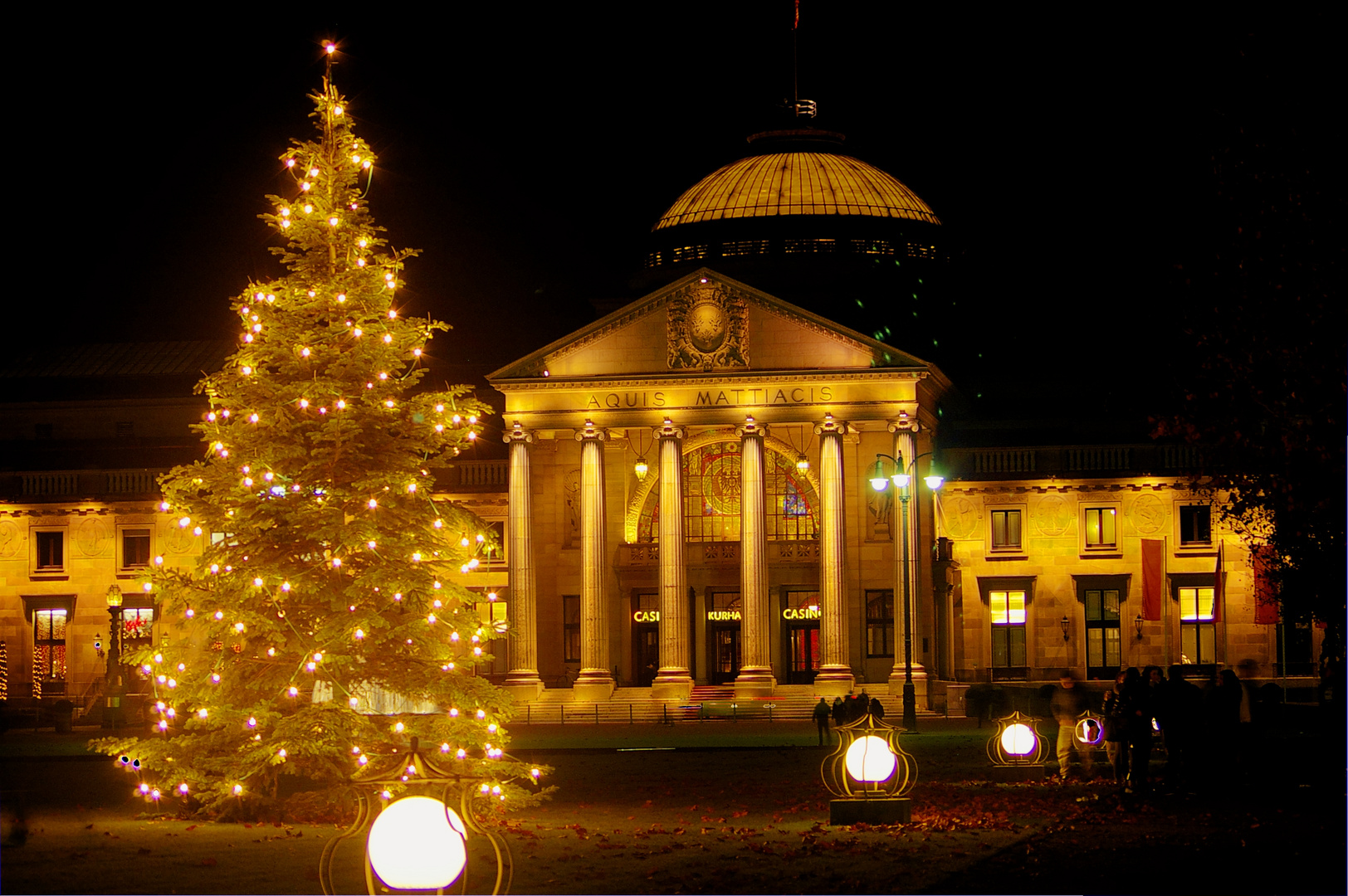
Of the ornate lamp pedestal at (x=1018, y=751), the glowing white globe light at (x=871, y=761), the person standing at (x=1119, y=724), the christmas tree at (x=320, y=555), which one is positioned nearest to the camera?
the glowing white globe light at (x=871, y=761)

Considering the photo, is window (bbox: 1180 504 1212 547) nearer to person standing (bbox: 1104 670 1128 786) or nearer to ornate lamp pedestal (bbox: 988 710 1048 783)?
ornate lamp pedestal (bbox: 988 710 1048 783)

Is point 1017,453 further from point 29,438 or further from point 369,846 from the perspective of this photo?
point 369,846

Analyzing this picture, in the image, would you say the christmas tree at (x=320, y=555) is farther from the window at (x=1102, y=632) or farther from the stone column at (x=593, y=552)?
the window at (x=1102, y=632)

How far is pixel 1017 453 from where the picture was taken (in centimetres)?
8688

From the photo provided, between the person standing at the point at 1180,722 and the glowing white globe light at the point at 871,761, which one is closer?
the glowing white globe light at the point at 871,761

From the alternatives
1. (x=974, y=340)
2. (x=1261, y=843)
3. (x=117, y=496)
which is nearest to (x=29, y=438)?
(x=117, y=496)

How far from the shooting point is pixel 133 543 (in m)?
89.9

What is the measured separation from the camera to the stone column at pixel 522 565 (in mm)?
80500

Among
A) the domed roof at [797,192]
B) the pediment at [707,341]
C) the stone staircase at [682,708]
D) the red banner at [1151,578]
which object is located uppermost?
the domed roof at [797,192]

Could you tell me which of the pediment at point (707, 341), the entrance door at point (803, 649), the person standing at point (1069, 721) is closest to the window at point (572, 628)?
the entrance door at point (803, 649)

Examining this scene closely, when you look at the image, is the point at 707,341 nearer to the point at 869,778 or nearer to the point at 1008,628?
the point at 1008,628

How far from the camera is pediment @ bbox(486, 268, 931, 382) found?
7938 centimetres

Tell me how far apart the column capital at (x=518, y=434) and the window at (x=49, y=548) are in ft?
72.7

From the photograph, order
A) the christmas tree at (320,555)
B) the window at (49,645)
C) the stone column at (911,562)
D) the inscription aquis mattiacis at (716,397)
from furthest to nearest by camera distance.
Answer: the window at (49,645), the inscription aquis mattiacis at (716,397), the stone column at (911,562), the christmas tree at (320,555)
